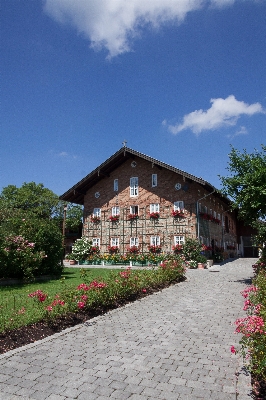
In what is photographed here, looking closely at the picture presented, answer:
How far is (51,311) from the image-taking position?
6.71 metres

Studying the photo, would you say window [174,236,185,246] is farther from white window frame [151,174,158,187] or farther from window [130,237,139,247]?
white window frame [151,174,158,187]

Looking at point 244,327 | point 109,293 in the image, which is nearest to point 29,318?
point 109,293

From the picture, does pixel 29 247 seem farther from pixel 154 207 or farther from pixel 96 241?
pixel 96 241

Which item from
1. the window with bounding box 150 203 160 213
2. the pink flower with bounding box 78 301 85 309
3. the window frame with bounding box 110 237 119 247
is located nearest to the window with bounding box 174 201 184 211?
the window with bounding box 150 203 160 213

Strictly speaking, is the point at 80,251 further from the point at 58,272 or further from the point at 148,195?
the point at 58,272

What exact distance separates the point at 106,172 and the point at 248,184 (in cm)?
1734

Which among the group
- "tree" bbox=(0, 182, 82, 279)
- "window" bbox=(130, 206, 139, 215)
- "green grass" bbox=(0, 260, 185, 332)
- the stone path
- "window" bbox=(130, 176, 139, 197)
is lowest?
the stone path

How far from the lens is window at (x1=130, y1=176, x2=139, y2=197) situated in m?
27.8

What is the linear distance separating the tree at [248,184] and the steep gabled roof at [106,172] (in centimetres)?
900

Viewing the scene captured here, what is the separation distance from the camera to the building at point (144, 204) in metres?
25.2

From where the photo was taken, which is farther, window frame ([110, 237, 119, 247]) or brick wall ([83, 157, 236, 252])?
window frame ([110, 237, 119, 247])

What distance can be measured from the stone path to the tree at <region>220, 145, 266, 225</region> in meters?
6.69

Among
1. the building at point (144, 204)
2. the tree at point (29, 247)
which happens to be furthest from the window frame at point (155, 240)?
the tree at point (29, 247)

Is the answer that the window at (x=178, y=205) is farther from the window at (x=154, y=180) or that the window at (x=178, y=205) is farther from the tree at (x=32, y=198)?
the tree at (x=32, y=198)
